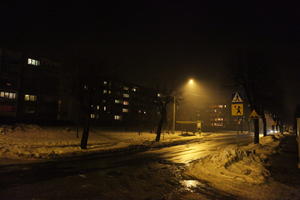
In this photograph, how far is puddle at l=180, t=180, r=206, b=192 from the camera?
24.5ft

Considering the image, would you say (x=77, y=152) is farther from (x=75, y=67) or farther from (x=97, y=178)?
(x=97, y=178)

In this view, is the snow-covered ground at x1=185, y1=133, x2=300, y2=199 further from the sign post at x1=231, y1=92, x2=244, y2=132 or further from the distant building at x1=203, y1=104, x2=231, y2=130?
the distant building at x1=203, y1=104, x2=231, y2=130

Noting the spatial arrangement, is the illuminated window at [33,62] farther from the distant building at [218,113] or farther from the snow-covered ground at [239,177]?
the distant building at [218,113]

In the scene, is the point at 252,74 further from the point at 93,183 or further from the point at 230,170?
the point at 93,183

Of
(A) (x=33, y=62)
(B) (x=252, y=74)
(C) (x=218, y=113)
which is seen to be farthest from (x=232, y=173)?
(C) (x=218, y=113)

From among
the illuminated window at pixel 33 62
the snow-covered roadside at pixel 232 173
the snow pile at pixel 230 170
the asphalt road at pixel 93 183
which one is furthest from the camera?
the illuminated window at pixel 33 62

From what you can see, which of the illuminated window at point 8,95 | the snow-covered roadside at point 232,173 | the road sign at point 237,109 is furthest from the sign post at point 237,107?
the illuminated window at point 8,95

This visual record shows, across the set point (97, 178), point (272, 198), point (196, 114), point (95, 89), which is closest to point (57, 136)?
point (95, 89)

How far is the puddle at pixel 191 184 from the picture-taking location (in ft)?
24.5

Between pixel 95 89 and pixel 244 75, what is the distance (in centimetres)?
1534

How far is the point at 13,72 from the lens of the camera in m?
44.4

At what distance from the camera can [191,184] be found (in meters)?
7.97

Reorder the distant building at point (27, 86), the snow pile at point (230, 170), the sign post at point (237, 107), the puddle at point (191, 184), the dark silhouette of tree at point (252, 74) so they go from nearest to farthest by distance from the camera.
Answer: the puddle at point (191, 184), the snow pile at point (230, 170), the sign post at point (237, 107), the dark silhouette of tree at point (252, 74), the distant building at point (27, 86)

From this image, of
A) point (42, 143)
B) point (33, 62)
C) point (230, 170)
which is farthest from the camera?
point (33, 62)
